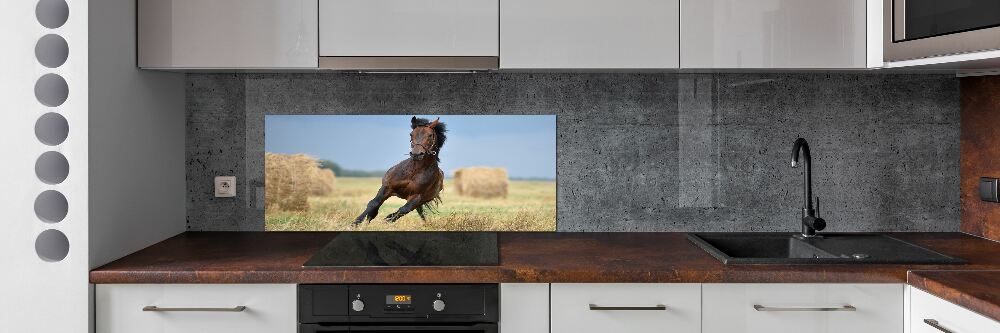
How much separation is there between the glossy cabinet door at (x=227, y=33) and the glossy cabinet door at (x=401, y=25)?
2.6 inches

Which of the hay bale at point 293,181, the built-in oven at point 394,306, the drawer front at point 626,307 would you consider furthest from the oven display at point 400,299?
the hay bale at point 293,181

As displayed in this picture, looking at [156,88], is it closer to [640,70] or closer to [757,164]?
[640,70]

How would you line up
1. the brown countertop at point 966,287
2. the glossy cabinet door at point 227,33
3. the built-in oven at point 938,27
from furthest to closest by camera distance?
the glossy cabinet door at point 227,33 → the built-in oven at point 938,27 → the brown countertop at point 966,287

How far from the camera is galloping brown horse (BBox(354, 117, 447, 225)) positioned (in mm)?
2557

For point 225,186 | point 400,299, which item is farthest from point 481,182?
point 225,186

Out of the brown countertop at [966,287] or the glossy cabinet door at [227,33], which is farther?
the glossy cabinet door at [227,33]

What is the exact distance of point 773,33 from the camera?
2172 millimetres

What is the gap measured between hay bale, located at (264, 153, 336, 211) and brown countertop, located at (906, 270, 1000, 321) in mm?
1837

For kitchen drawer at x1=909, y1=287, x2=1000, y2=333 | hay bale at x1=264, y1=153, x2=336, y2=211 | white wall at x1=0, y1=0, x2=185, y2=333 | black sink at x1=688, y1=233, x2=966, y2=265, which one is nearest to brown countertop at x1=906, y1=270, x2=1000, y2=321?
kitchen drawer at x1=909, y1=287, x2=1000, y2=333

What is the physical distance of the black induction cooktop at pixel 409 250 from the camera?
1.95m

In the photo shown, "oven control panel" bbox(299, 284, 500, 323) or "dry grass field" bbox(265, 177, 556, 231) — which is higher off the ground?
"dry grass field" bbox(265, 177, 556, 231)

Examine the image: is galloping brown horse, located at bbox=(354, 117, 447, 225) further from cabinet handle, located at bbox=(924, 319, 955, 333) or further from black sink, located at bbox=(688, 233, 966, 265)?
cabinet handle, located at bbox=(924, 319, 955, 333)

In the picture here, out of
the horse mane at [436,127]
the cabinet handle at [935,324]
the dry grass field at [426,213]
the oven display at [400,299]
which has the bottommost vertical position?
the cabinet handle at [935,324]
